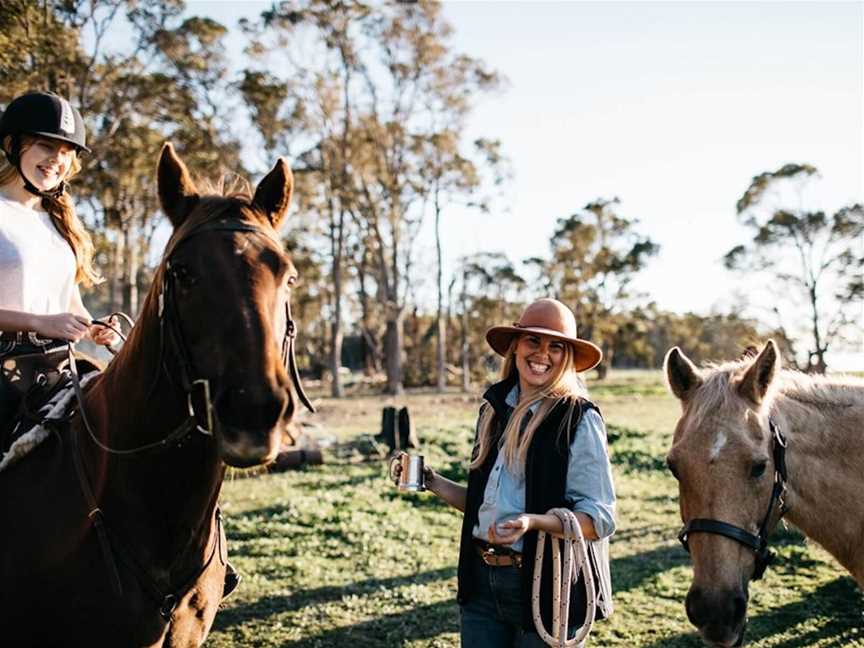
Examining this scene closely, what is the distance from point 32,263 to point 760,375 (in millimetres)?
3316

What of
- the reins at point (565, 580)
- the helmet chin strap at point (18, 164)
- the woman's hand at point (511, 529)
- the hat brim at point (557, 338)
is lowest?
the reins at point (565, 580)

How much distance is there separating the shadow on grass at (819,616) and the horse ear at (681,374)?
9.81ft

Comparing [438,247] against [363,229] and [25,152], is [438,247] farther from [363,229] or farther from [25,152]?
[25,152]

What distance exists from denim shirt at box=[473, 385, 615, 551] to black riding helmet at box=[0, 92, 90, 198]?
2459 mm

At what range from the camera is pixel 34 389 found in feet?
9.63

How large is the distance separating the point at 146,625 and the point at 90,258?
185 cm

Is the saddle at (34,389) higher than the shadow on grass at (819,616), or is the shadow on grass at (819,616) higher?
the saddle at (34,389)

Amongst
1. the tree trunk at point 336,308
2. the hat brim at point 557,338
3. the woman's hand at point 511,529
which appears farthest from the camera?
the tree trunk at point 336,308

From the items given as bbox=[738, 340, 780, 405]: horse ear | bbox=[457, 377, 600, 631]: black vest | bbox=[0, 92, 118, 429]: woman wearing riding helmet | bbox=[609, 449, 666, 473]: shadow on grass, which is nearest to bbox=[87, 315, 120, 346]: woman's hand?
bbox=[0, 92, 118, 429]: woman wearing riding helmet

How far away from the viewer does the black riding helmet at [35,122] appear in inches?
119

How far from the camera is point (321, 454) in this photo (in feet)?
43.5

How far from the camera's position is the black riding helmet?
9.93ft

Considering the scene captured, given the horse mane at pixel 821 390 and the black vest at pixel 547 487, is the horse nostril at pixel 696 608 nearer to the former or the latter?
the black vest at pixel 547 487

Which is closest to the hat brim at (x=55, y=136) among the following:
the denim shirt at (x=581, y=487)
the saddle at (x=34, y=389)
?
the saddle at (x=34, y=389)
